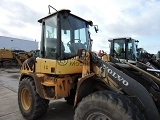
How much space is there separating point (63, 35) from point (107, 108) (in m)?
2.16

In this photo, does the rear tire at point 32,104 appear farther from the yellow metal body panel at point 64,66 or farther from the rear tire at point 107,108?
the rear tire at point 107,108

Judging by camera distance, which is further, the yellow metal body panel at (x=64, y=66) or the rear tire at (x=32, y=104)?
the rear tire at (x=32, y=104)

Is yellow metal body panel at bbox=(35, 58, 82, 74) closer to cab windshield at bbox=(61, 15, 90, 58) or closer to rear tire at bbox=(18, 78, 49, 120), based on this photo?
cab windshield at bbox=(61, 15, 90, 58)

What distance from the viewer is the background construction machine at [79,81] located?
9.80 ft

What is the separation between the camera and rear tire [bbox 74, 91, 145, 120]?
2771 mm

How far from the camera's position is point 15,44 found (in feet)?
135

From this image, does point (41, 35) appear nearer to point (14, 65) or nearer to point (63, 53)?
point (63, 53)

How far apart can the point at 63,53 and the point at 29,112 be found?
1721 mm

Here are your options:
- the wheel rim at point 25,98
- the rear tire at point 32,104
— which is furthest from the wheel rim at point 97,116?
the wheel rim at point 25,98

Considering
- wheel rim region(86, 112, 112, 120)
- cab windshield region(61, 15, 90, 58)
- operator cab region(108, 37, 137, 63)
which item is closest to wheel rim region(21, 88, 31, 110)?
cab windshield region(61, 15, 90, 58)

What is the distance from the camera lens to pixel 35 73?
4.96m

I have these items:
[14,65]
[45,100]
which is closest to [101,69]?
[45,100]

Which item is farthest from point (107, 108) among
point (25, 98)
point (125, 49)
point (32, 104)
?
point (125, 49)

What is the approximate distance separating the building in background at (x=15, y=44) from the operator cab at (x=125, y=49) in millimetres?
32107
